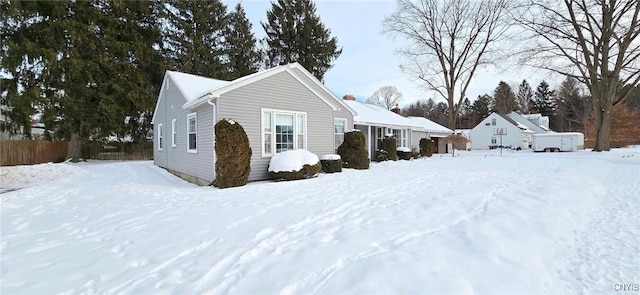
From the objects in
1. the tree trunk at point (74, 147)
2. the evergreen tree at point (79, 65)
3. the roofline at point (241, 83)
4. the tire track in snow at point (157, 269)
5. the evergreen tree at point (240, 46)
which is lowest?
the tire track in snow at point (157, 269)

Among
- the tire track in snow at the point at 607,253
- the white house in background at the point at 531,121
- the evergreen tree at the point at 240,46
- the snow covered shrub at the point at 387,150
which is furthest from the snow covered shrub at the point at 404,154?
the white house in background at the point at 531,121

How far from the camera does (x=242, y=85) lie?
9.77 m

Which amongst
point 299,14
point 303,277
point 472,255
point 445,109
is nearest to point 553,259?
point 472,255

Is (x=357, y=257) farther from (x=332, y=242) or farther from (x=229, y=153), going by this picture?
(x=229, y=153)

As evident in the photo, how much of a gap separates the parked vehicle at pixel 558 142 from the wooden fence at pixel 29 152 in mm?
40307

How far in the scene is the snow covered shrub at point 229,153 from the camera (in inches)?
338

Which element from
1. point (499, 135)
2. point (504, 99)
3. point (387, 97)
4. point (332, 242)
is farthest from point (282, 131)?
point (504, 99)

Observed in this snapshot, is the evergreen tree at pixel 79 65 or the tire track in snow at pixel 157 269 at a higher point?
the evergreen tree at pixel 79 65

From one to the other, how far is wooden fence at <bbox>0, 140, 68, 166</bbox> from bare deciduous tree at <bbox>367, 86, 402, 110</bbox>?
4197cm

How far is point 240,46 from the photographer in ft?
91.7

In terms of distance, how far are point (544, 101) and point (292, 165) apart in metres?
63.6

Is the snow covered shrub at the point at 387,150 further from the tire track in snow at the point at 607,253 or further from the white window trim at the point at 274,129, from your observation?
the tire track in snow at the point at 607,253

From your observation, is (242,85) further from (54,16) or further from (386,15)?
(386,15)

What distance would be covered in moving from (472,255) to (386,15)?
30478 mm
